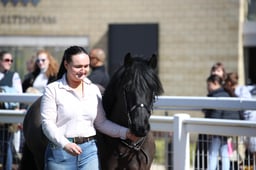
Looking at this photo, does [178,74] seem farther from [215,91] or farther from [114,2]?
[215,91]

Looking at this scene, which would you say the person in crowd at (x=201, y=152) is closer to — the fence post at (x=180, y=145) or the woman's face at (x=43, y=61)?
the fence post at (x=180, y=145)

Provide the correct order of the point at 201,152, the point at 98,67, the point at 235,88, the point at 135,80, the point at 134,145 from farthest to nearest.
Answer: the point at 235,88 → the point at 98,67 → the point at 201,152 → the point at 134,145 → the point at 135,80

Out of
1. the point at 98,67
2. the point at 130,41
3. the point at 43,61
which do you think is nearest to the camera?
the point at 98,67

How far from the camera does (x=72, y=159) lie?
460cm

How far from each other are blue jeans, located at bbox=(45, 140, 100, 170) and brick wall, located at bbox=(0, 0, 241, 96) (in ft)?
37.5

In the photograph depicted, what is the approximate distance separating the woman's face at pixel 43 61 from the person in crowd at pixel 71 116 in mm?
3846

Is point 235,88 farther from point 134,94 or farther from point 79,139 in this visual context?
point 79,139

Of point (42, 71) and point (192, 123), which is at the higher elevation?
point (42, 71)

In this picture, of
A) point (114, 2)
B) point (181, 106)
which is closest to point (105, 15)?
point (114, 2)

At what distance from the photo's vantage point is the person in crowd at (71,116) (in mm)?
4575

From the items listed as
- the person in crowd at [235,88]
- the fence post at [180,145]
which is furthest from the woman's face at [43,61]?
the fence post at [180,145]

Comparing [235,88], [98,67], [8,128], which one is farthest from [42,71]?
[235,88]

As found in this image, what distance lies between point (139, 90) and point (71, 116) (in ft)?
1.89

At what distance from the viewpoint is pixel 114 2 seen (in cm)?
1697
